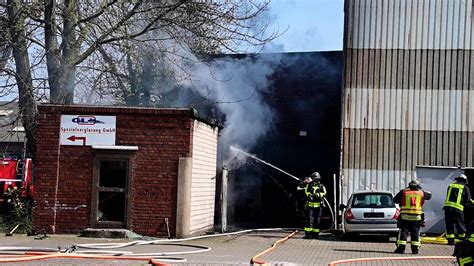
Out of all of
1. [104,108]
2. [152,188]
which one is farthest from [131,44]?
[152,188]

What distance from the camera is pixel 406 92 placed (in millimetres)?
21375

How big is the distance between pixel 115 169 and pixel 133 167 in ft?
1.51

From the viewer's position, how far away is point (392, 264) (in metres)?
13.5

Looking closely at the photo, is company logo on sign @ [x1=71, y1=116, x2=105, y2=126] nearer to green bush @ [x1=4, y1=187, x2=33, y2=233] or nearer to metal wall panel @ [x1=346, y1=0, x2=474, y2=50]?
green bush @ [x1=4, y1=187, x2=33, y2=233]

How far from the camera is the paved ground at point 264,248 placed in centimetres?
1277

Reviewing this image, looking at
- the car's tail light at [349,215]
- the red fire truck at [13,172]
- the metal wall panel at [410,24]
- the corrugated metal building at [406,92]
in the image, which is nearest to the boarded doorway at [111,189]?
the car's tail light at [349,215]

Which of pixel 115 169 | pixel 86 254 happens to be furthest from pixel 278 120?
pixel 86 254

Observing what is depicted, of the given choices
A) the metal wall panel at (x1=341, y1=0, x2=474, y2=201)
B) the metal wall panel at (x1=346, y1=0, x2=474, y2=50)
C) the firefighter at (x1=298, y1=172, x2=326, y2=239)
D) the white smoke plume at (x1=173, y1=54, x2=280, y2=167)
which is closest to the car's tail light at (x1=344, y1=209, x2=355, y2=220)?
the firefighter at (x1=298, y1=172, x2=326, y2=239)

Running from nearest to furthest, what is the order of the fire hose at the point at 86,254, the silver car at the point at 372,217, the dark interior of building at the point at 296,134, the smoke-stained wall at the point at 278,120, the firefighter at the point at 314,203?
the fire hose at the point at 86,254
the silver car at the point at 372,217
the firefighter at the point at 314,203
the smoke-stained wall at the point at 278,120
the dark interior of building at the point at 296,134

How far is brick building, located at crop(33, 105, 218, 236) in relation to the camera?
55.0 ft

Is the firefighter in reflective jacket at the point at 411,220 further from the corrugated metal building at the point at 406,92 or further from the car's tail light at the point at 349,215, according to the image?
the corrugated metal building at the point at 406,92

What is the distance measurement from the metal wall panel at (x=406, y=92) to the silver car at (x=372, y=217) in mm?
2280

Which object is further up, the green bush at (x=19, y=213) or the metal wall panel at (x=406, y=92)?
the metal wall panel at (x=406, y=92)

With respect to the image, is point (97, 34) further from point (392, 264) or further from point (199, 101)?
point (392, 264)
